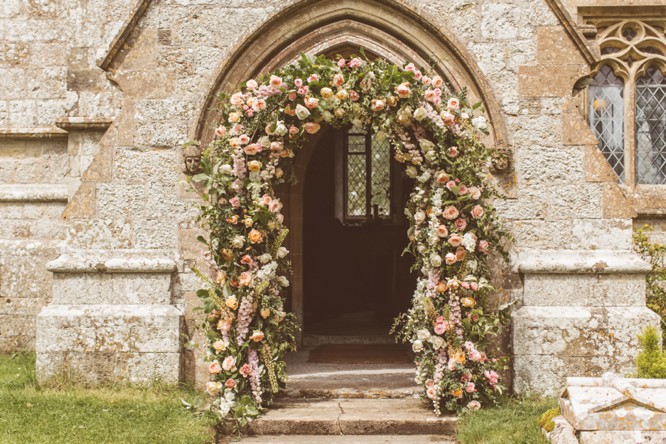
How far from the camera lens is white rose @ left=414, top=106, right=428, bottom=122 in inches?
232

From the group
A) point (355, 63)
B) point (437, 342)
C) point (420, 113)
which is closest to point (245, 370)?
point (437, 342)

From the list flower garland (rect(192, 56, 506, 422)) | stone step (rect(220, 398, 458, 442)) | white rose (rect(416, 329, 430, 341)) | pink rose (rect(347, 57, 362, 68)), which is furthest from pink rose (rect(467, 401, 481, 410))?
pink rose (rect(347, 57, 362, 68))

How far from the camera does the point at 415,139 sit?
6.25m

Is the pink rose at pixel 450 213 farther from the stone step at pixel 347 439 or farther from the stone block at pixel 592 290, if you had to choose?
the stone step at pixel 347 439

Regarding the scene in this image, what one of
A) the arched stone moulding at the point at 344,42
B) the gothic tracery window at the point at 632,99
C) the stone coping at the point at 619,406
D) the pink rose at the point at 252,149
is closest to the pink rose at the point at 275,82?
the pink rose at the point at 252,149

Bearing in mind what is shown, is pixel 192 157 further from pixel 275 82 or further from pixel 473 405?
pixel 473 405

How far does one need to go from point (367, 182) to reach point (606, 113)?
481 centimetres

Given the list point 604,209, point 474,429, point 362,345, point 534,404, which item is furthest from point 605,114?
point 474,429

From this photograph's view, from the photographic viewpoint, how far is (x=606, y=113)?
9.65 m

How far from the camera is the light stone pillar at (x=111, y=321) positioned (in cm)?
648

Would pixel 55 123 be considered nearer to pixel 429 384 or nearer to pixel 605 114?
pixel 429 384

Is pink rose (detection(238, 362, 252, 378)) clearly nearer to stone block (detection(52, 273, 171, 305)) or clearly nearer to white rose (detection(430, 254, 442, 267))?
stone block (detection(52, 273, 171, 305))

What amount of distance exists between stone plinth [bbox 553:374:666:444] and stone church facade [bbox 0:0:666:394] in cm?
166

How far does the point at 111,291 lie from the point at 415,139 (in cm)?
291
